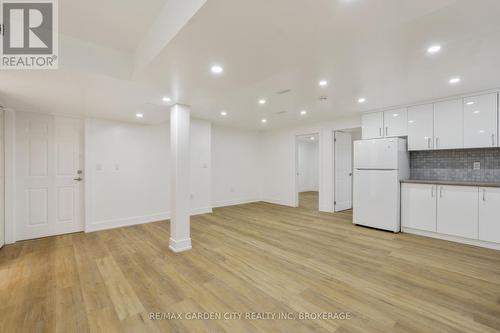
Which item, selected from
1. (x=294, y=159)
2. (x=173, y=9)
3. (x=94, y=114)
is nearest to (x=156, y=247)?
(x=94, y=114)

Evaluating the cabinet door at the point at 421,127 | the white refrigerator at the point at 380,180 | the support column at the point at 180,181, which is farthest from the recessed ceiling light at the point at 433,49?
the support column at the point at 180,181

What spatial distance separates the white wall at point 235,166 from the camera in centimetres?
641

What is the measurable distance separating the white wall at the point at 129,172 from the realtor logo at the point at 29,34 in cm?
242

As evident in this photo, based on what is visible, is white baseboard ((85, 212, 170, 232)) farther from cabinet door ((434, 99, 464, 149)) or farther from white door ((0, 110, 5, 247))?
cabinet door ((434, 99, 464, 149))

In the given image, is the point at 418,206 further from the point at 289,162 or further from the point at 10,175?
the point at 10,175

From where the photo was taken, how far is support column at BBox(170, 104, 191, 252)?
3.20 metres

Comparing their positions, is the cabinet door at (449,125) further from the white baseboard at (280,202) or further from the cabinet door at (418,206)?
the white baseboard at (280,202)

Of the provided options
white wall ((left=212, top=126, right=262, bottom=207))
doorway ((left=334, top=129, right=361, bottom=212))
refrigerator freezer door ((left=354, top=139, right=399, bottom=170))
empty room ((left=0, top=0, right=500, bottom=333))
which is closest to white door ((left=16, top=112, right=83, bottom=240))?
empty room ((left=0, top=0, right=500, bottom=333))

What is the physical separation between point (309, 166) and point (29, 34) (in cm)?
995

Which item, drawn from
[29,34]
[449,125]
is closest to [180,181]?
[29,34]

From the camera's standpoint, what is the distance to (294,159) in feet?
21.6

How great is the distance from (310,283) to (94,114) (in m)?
4.56

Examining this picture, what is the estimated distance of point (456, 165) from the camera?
387cm

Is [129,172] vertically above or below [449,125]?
below
